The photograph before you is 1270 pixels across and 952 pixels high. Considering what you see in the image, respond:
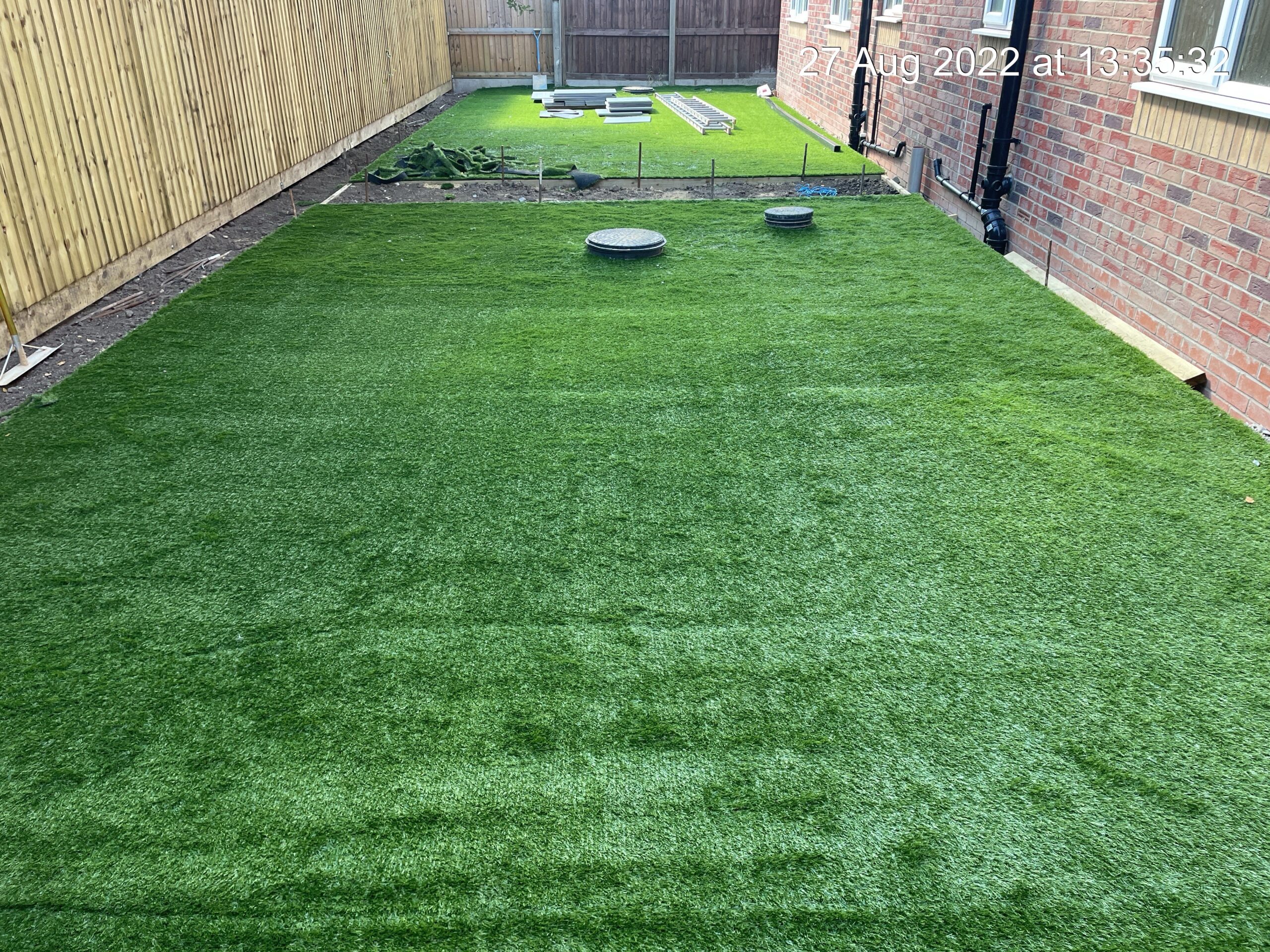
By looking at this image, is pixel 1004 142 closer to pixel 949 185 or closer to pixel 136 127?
pixel 949 185

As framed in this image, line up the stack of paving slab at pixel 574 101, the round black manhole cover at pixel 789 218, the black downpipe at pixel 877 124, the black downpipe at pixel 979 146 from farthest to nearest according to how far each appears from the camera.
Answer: the stack of paving slab at pixel 574 101
the black downpipe at pixel 877 124
the round black manhole cover at pixel 789 218
the black downpipe at pixel 979 146

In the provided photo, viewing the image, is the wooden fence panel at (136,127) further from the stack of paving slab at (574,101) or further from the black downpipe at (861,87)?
the black downpipe at (861,87)

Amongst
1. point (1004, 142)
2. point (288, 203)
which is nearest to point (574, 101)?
point (288, 203)

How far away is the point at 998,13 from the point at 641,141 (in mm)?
4960

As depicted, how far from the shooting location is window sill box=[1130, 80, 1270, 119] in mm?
3617

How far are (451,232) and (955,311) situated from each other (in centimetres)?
383

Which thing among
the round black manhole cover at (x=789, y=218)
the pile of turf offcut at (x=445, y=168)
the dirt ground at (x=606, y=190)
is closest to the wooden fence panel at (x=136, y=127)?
the pile of turf offcut at (x=445, y=168)

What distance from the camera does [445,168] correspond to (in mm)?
8750

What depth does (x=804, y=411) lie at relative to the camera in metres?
3.95

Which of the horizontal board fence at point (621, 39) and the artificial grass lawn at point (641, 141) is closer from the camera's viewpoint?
the artificial grass lawn at point (641, 141)

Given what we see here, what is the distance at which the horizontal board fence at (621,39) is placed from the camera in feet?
53.2

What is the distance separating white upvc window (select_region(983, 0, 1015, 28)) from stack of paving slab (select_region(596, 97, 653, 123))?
683 centimetres

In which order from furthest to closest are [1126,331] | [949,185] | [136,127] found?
1. [949,185]
2. [136,127]
3. [1126,331]

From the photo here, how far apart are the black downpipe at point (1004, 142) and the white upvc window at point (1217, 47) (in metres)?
1.50
